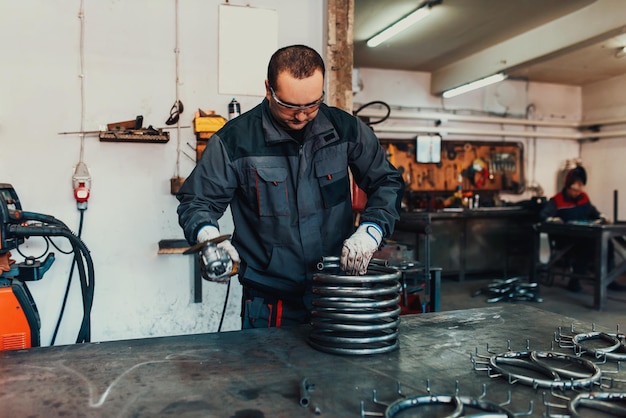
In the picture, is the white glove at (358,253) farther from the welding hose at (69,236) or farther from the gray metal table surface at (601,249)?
the gray metal table surface at (601,249)

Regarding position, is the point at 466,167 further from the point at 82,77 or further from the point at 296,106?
the point at 296,106

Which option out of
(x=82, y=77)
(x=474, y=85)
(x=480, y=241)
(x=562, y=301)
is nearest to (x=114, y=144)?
(x=82, y=77)

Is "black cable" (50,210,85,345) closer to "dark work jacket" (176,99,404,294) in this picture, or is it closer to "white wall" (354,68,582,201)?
"dark work jacket" (176,99,404,294)

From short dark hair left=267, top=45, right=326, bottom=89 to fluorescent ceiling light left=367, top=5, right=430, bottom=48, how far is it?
344cm

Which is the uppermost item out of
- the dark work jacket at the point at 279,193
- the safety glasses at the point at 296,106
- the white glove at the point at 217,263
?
the safety glasses at the point at 296,106

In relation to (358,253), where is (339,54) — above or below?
above

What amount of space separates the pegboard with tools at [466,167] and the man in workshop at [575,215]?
1.29 m

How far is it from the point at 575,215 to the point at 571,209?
A: 0.27ft

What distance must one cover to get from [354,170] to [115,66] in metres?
1.63

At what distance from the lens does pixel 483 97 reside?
23.8ft

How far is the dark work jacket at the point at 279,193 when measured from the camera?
168 cm

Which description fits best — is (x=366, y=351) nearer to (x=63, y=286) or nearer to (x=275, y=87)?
(x=275, y=87)

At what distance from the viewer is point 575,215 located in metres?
5.84

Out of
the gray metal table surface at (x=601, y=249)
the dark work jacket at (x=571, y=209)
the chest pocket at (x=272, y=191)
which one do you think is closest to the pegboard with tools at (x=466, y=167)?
the dark work jacket at (x=571, y=209)
